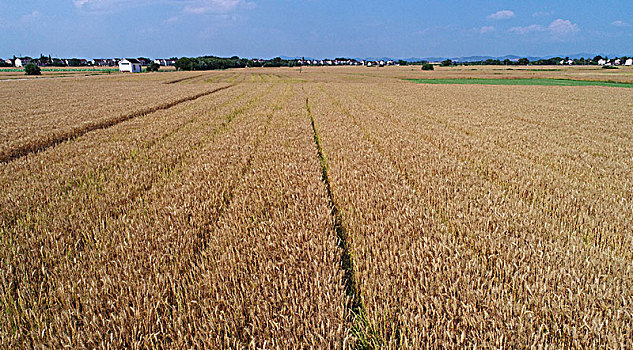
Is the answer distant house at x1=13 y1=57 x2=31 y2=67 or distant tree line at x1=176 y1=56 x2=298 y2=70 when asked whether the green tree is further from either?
distant house at x1=13 y1=57 x2=31 y2=67

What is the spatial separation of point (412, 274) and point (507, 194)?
10.3 feet

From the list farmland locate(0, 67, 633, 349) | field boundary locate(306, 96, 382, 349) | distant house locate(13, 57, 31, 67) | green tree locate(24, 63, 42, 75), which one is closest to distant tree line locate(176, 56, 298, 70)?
green tree locate(24, 63, 42, 75)

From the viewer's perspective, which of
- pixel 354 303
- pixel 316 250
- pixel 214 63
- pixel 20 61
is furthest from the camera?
pixel 20 61

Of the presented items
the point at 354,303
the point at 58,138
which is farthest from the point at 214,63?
the point at 354,303

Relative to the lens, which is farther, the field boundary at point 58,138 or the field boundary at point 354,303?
the field boundary at point 58,138

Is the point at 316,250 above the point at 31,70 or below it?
below

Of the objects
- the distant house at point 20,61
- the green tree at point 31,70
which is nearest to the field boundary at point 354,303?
the green tree at point 31,70

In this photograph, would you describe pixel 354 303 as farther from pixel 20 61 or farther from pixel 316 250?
pixel 20 61

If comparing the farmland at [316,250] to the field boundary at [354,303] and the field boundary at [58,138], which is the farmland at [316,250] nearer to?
the field boundary at [354,303]

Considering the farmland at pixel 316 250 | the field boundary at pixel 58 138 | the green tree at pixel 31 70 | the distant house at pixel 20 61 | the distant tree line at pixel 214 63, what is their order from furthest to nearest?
the distant house at pixel 20 61 → the distant tree line at pixel 214 63 → the green tree at pixel 31 70 → the field boundary at pixel 58 138 → the farmland at pixel 316 250

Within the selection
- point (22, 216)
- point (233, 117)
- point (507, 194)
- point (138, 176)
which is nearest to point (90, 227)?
point (22, 216)

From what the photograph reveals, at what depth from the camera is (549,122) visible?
1248 centimetres

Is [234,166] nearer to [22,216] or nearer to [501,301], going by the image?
[22,216]

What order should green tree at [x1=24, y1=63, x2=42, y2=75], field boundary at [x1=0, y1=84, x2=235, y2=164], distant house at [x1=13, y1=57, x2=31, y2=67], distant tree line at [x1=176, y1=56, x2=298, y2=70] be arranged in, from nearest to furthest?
1. field boundary at [x1=0, y1=84, x2=235, y2=164]
2. green tree at [x1=24, y1=63, x2=42, y2=75]
3. distant tree line at [x1=176, y1=56, x2=298, y2=70]
4. distant house at [x1=13, y1=57, x2=31, y2=67]
